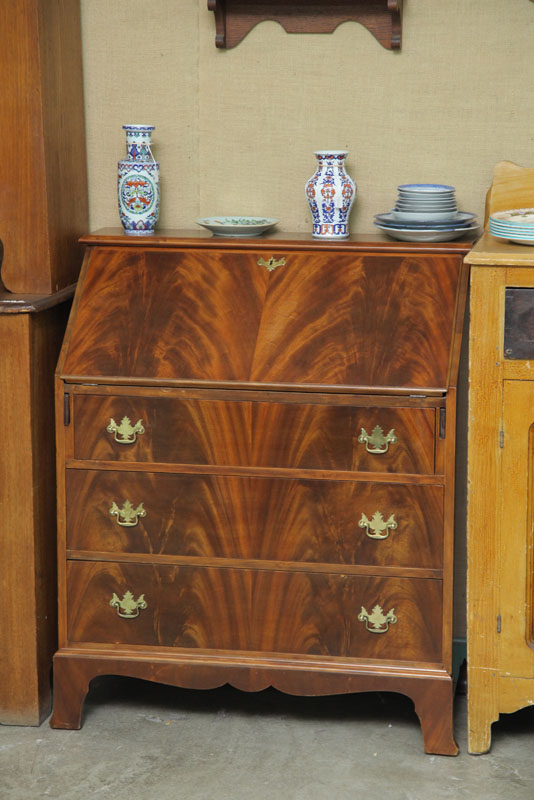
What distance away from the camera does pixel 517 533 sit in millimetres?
2619

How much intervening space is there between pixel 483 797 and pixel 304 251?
1435 millimetres

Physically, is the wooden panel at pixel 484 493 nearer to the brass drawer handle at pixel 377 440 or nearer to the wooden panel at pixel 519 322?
the wooden panel at pixel 519 322

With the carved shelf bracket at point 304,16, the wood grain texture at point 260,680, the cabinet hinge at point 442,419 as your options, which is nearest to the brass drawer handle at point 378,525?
the cabinet hinge at point 442,419

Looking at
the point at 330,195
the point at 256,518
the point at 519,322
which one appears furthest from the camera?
the point at 330,195

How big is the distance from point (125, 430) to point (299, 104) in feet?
3.67

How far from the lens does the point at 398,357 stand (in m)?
2.66

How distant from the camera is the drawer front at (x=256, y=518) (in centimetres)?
267

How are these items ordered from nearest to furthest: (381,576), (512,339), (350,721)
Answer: (512,339)
(381,576)
(350,721)

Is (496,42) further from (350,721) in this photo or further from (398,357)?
(350,721)

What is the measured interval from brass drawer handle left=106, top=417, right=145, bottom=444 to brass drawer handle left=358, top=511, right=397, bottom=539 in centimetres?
61

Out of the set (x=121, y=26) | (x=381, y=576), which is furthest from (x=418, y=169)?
(x=381, y=576)

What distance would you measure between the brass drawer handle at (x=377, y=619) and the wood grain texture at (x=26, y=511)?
0.88 m

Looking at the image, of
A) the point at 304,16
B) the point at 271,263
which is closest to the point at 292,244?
the point at 271,263

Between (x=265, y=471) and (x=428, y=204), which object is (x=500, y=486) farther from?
(x=428, y=204)
